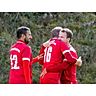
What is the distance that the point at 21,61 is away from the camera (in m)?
3.28

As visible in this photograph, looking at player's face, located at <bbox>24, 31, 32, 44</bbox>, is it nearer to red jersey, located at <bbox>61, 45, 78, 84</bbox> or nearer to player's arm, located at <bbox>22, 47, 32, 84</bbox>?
player's arm, located at <bbox>22, 47, 32, 84</bbox>

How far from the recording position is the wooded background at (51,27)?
3555mm

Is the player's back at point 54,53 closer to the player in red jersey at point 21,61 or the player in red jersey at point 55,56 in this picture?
the player in red jersey at point 55,56

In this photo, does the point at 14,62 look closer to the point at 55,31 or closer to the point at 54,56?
the point at 54,56

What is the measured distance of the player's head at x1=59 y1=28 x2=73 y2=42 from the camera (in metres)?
3.31

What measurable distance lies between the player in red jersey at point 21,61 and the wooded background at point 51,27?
0.56ft

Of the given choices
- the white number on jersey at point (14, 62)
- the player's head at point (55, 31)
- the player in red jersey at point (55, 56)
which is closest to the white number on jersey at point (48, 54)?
the player in red jersey at point (55, 56)

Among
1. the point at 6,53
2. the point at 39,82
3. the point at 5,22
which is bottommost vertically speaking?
the point at 39,82

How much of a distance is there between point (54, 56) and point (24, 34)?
12.4 inches

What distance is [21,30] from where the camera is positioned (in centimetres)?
346

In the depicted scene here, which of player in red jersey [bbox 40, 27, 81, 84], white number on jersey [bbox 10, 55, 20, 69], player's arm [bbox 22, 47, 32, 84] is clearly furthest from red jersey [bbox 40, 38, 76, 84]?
white number on jersey [bbox 10, 55, 20, 69]
